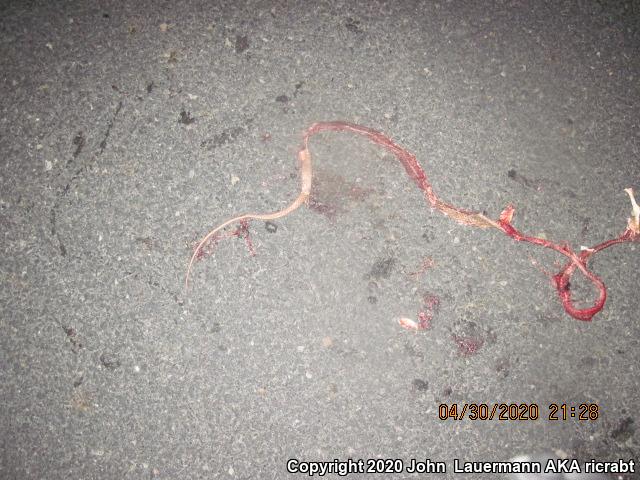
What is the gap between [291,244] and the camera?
1.71 metres

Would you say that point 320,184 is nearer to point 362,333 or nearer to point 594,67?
point 362,333

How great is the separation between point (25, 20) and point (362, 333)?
7.20 feet

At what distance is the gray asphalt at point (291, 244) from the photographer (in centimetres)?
166
